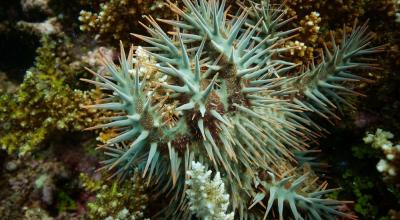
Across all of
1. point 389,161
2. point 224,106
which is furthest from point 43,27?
point 389,161

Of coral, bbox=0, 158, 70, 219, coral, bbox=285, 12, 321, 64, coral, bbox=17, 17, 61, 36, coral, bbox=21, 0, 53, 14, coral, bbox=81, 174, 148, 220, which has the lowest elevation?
coral, bbox=81, 174, 148, 220

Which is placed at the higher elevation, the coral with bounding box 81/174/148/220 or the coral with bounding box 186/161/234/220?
the coral with bounding box 81/174/148/220

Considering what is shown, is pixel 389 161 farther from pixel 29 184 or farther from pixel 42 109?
pixel 29 184

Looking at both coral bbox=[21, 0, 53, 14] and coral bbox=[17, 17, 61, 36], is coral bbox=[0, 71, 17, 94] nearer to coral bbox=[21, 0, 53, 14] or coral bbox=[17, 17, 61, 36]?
coral bbox=[17, 17, 61, 36]

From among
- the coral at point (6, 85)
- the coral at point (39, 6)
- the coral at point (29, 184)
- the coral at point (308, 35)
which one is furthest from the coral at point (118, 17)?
the coral at point (29, 184)

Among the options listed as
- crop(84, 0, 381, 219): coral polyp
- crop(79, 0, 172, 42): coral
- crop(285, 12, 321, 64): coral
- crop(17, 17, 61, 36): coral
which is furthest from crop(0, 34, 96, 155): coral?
crop(285, 12, 321, 64): coral

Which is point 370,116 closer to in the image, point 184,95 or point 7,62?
point 184,95
